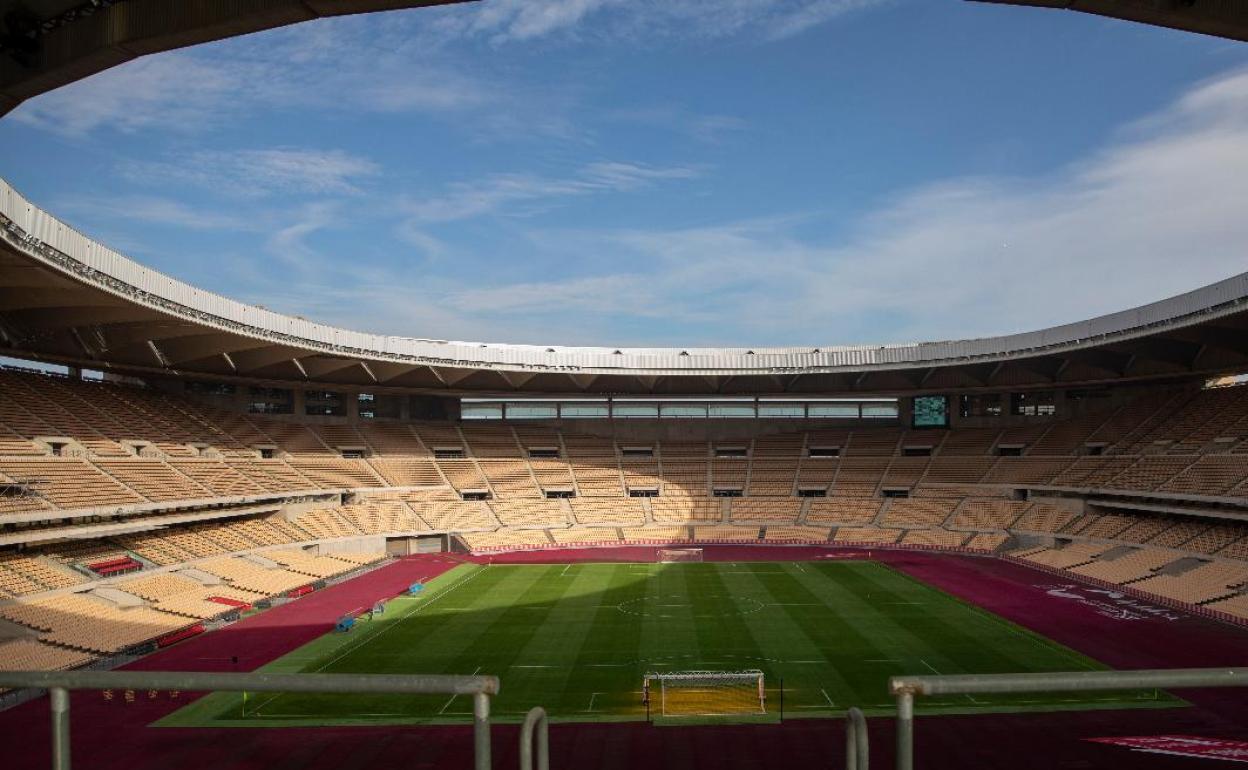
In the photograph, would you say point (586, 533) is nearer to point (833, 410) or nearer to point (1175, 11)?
point (833, 410)

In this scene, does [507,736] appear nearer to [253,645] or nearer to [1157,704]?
[253,645]

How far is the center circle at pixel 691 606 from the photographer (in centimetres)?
3541

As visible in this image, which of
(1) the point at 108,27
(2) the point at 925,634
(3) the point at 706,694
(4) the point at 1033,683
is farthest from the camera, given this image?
(2) the point at 925,634

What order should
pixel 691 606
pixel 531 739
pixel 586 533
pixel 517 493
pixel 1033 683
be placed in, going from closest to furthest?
pixel 1033 683 → pixel 531 739 → pixel 691 606 → pixel 586 533 → pixel 517 493

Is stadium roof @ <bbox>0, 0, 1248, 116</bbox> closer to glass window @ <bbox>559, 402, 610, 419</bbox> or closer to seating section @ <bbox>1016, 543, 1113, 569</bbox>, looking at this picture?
seating section @ <bbox>1016, 543, 1113, 569</bbox>

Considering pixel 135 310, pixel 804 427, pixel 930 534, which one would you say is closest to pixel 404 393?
pixel 135 310

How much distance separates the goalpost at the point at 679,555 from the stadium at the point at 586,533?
0.36 m

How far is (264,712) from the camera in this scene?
2361 centimetres

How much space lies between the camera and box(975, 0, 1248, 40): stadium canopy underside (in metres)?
5.21

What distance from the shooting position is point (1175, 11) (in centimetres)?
528

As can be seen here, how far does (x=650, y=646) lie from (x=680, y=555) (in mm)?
21293

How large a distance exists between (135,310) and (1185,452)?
57.0m

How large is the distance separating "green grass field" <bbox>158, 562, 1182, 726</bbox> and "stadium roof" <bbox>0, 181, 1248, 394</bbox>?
17576 mm

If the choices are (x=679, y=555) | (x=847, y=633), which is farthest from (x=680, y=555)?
(x=847, y=633)
